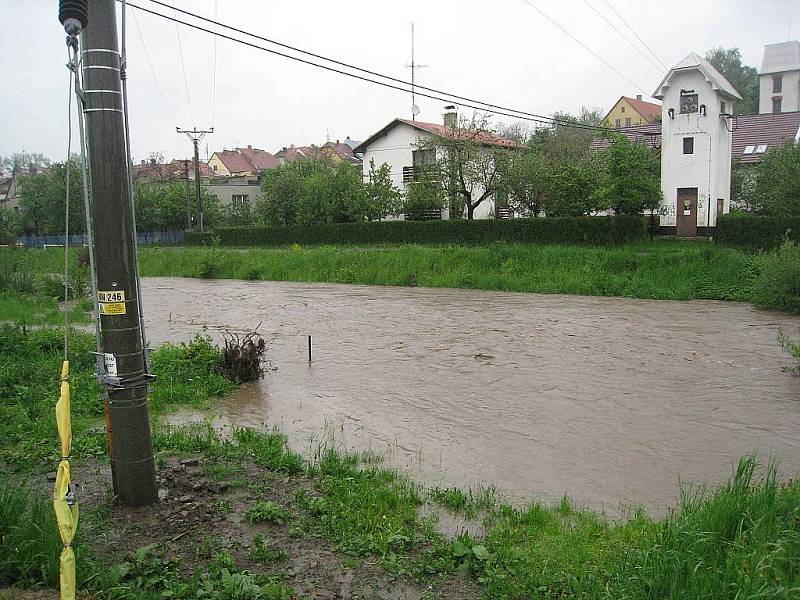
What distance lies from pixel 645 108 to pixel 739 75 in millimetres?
9986

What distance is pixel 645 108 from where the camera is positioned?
79.6m

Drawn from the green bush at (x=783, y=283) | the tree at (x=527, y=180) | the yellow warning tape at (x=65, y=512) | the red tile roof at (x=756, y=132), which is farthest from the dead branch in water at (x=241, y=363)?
the red tile roof at (x=756, y=132)

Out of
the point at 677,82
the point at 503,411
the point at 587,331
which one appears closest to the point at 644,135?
the point at 677,82

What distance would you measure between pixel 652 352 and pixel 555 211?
19272 mm

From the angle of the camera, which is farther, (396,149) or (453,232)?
(396,149)

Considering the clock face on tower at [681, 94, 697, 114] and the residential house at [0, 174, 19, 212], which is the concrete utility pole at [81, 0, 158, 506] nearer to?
the clock face on tower at [681, 94, 697, 114]

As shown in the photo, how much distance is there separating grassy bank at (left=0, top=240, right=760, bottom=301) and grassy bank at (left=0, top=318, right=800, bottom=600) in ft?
56.6

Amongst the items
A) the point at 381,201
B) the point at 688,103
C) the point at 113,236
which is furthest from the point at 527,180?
the point at 113,236

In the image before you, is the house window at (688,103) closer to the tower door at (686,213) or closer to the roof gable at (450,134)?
the tower door at (686,213)

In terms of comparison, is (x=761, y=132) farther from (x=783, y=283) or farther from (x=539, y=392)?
(x=539, y=392)

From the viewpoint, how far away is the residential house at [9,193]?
75.4 meters

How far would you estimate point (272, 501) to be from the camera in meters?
5.93

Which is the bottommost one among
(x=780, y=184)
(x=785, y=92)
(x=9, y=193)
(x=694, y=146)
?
(x=780, y=184)

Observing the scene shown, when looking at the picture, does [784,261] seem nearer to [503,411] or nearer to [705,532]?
[503,411]
